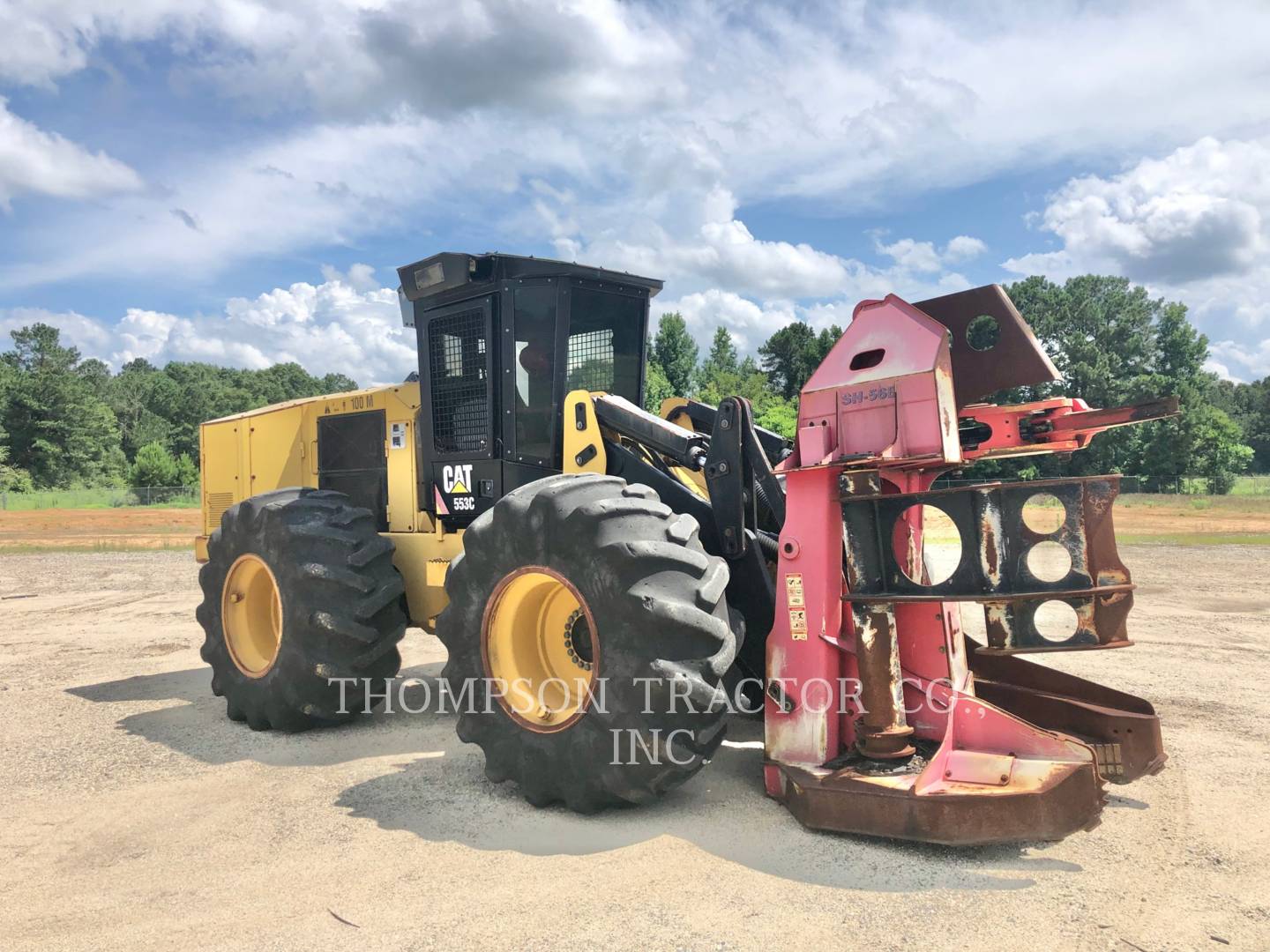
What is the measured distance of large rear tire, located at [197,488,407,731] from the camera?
6027mm

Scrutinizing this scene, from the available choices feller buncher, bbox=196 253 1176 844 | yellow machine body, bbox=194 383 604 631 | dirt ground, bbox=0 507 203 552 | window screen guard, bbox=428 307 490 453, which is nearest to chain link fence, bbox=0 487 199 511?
dirt ground, bbox=0 507 203 552

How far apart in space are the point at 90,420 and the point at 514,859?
70.1m

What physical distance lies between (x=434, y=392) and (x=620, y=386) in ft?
4.63

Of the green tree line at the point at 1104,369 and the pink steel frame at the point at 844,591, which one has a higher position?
the green tree line at the point at 1104,369

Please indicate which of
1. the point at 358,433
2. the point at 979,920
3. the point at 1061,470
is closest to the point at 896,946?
the point at 979,920

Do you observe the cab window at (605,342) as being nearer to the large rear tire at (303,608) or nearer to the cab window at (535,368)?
the cab window at (535,368)

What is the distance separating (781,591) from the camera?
4.54 metres

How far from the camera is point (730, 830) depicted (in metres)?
4.23

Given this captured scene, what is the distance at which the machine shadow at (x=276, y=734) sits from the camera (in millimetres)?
5898

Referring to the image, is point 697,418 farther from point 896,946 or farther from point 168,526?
point 168,526

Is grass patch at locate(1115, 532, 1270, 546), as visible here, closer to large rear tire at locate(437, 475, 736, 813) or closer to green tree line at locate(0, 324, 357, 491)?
large rear tire at locate(437, 475, 736, 813)

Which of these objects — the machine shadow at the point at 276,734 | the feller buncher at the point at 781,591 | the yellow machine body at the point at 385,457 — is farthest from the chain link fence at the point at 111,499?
the feller buncher at the point at 781,591

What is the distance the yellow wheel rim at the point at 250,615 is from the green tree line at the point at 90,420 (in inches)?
1351

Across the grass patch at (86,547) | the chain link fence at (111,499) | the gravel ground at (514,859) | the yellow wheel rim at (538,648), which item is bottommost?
the gravel ground at (514,859)
